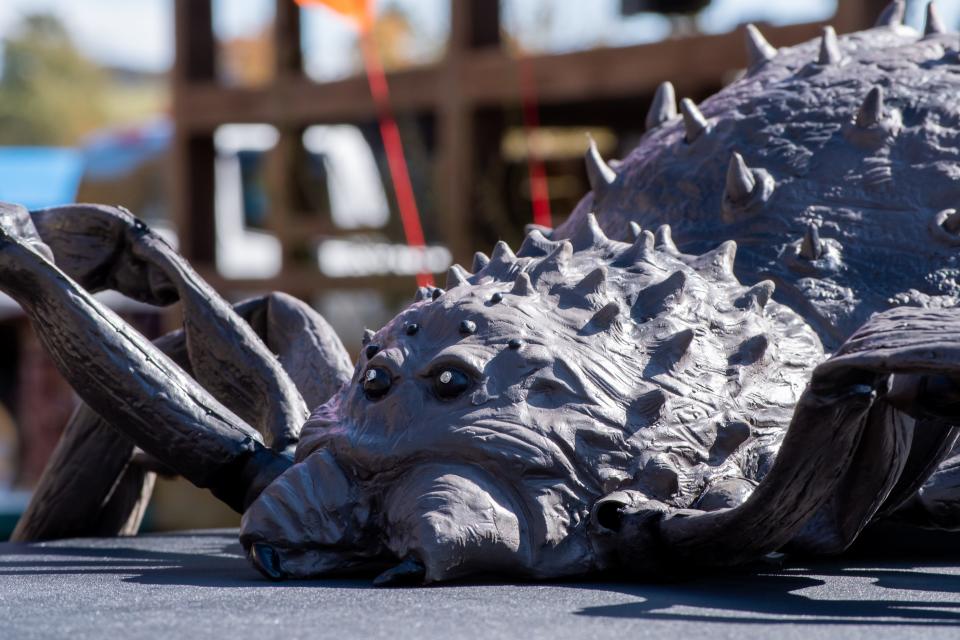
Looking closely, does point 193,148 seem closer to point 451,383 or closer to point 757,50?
point 757,50

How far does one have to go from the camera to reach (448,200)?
7.09m

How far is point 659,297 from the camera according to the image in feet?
7.24

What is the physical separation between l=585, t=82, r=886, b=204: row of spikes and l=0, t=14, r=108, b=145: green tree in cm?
3262

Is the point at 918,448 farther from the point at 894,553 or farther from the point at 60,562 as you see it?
the point at 60,562

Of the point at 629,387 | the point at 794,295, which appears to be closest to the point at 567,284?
the point at 629,387

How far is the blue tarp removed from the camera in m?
10.4

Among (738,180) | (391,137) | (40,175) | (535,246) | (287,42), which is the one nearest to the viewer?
(535,246)

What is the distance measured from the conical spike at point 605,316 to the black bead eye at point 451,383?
0.22 m

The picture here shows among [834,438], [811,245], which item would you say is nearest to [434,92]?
[811,245]

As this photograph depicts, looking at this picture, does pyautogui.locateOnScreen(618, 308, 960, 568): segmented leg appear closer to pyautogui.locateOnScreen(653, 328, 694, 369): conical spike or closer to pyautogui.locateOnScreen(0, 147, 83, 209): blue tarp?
pyautogui.locateOnScreen(653, 328, 694, 369): conical spike

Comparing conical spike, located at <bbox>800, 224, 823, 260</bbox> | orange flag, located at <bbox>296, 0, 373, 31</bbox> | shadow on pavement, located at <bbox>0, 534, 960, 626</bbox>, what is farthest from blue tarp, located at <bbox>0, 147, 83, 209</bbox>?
conical spike, located at <bbox>800, 224, 823, 260</bbox>

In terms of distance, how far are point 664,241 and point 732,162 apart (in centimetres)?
27

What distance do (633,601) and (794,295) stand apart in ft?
2.68

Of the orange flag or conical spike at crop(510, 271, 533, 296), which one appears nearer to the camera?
conical spike at crop(510, 271, 533, 296)
